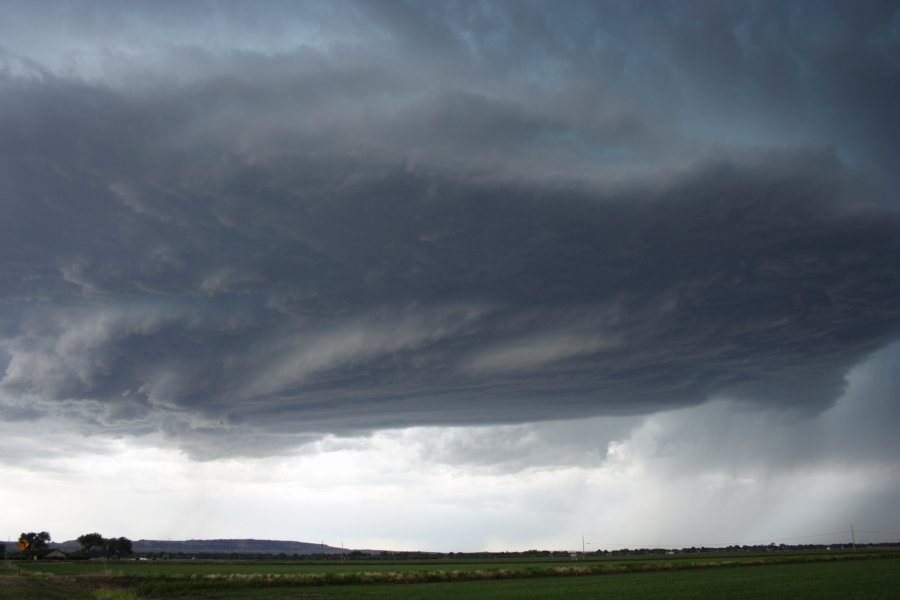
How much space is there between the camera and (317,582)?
85312 mm

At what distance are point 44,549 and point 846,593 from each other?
206783 mm

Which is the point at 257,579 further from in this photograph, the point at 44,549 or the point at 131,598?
the point at 44,549

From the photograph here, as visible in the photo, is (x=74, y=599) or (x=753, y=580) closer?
(x=74, y=599)

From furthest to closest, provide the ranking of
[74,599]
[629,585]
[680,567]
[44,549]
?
[44,549] → [680,567] → [629,585] → [74,599]

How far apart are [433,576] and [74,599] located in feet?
171

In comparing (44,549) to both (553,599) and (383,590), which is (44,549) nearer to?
(383,590)

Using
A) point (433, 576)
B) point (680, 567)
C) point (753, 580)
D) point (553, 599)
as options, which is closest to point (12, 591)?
point (553, 599)

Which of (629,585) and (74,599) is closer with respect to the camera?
(74,599)

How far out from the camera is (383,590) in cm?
7388

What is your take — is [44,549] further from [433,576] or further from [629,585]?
[629,585]

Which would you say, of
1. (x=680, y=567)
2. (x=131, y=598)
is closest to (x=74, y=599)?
(x=131, y=598)

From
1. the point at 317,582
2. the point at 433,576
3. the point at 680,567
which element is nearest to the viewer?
the point at 317,582

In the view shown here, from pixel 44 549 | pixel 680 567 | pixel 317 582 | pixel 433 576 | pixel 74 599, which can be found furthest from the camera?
pixel 44 549

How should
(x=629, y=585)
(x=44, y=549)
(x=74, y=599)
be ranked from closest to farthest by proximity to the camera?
1. (x=74, y=599)
2. (x=629, y=585)
3. (x=44, y=549)
